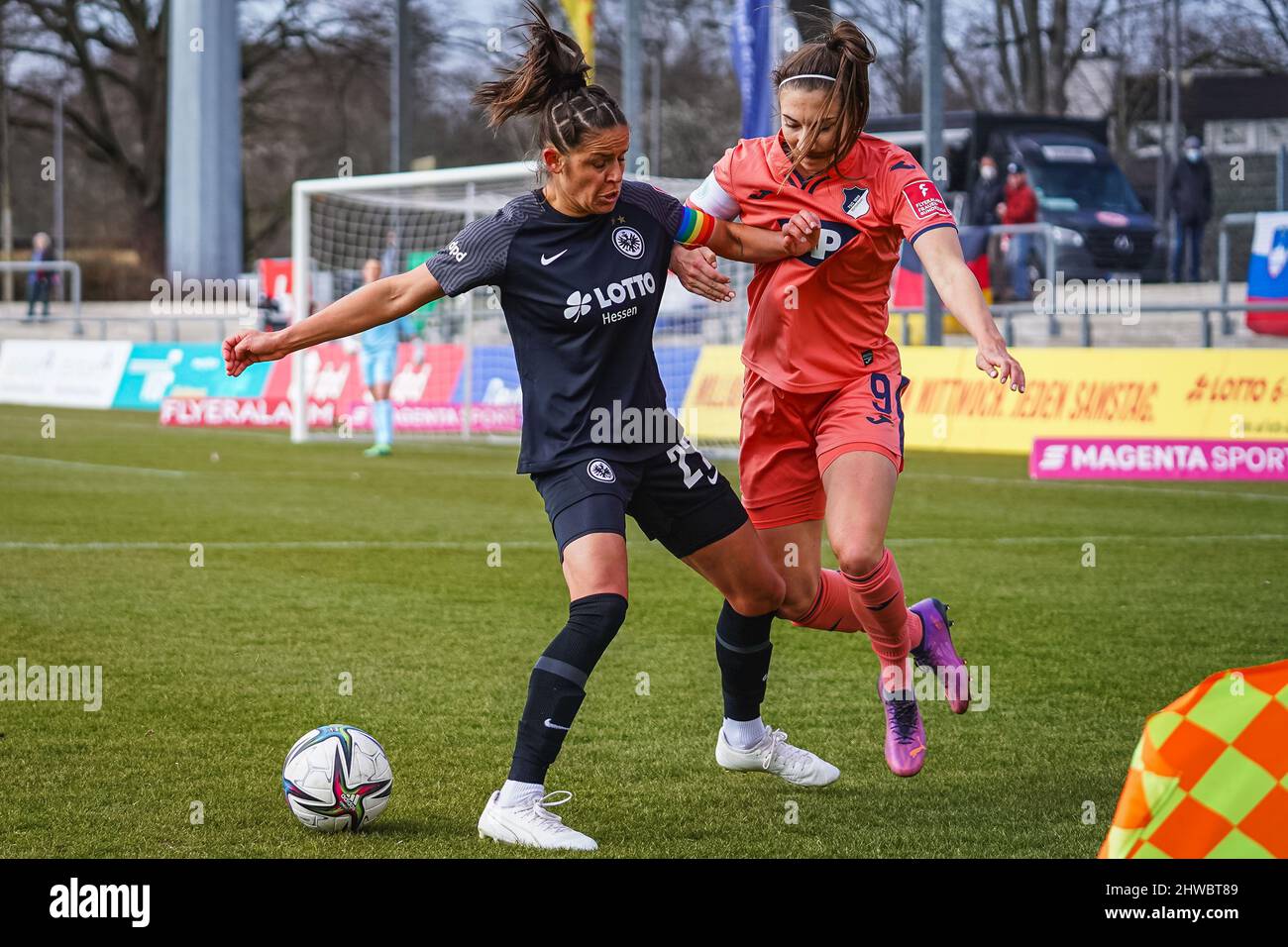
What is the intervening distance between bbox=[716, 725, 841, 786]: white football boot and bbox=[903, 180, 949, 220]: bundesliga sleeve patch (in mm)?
1674

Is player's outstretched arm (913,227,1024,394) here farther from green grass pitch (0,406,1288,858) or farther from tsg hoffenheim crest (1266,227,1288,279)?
tsg hoffenheim crest (1266,227,1288,279)


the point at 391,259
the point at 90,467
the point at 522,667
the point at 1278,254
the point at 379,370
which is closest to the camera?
the point at 522,667

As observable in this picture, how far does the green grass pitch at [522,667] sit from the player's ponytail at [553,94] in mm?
1906

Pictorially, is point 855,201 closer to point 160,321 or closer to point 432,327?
point 432,327

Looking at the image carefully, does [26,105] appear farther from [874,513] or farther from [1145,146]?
[874,513]

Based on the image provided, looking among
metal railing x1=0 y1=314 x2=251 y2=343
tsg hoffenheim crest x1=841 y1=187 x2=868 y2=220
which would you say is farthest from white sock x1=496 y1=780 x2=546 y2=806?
metal railing x1=0 y1=314 x2=251 y2=343

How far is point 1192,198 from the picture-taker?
25703 millimetres

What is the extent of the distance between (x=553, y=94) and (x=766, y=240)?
836mm

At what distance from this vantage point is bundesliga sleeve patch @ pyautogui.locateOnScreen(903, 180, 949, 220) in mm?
5160

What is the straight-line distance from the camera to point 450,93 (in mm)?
46750

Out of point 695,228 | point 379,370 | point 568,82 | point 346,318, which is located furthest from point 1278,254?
point 346,318

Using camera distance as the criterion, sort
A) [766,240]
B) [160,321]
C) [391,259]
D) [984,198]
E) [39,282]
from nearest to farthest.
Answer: [766,240] → [391,259] → [984,198] → [160,321] → [39,282]
